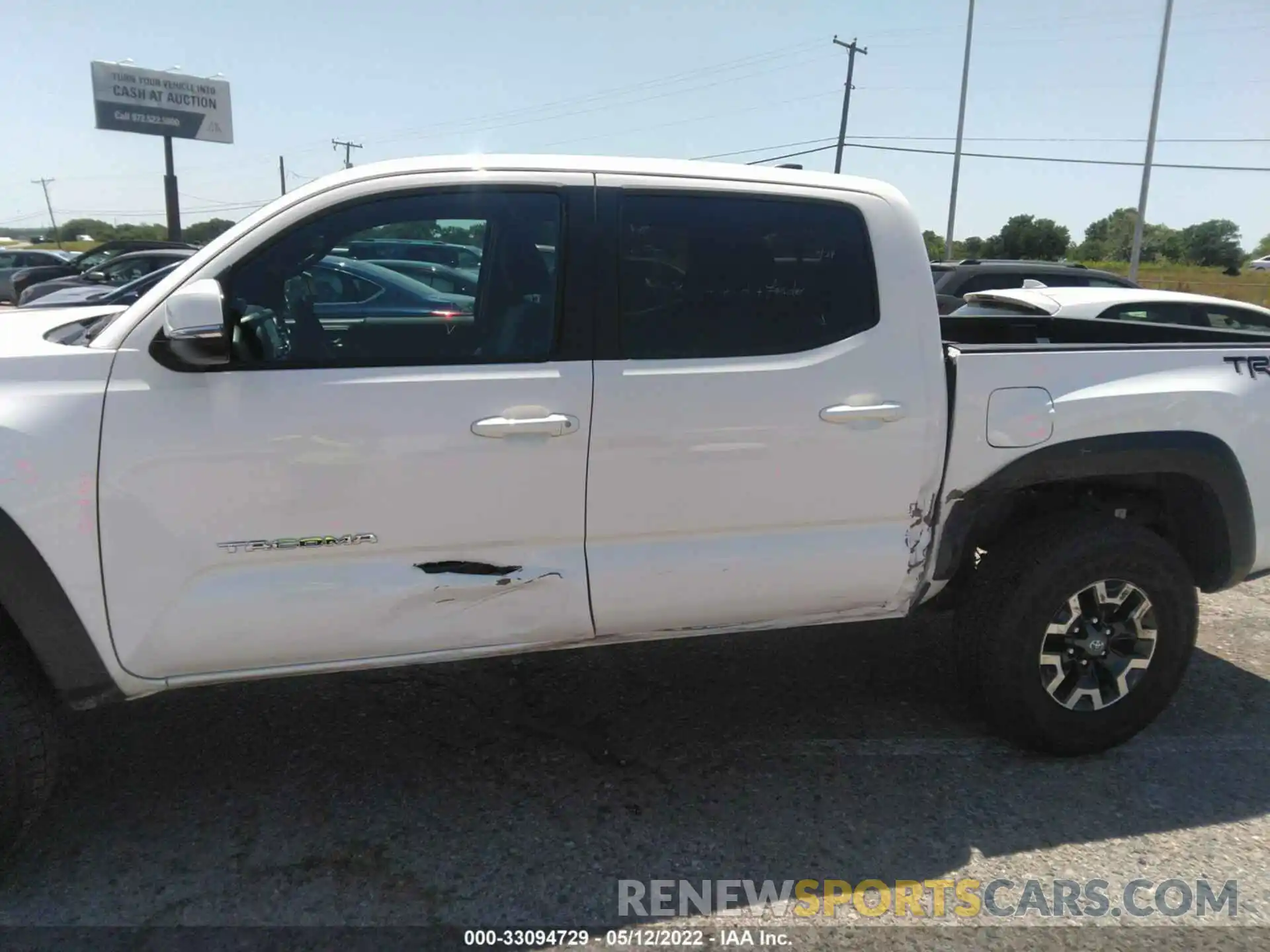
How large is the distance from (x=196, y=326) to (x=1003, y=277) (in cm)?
887

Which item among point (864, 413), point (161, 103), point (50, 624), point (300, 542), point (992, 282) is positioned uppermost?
point (161, 103)

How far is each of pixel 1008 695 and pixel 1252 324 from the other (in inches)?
247

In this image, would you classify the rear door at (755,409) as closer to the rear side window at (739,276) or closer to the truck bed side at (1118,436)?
the rear side window at (739,276)

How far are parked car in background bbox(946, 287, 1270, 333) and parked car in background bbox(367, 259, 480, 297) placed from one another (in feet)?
12.2

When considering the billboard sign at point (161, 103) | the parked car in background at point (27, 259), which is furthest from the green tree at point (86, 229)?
the parked car in background at point (27, 259)

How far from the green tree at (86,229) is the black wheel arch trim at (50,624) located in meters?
89.4

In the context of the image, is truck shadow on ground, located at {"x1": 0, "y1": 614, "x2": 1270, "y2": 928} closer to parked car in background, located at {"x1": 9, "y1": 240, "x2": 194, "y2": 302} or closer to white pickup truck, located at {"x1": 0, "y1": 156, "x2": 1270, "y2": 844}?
white pickup truck, located at {"x1": 0, "y1": 156, "x2": 1270, "y2": 844}

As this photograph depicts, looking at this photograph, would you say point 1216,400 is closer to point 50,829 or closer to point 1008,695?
point 1008,695

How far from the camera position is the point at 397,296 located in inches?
115

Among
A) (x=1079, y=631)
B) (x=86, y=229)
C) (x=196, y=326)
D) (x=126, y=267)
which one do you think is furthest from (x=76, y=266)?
(x=86, y=229)

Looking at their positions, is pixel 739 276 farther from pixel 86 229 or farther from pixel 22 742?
pixel 86 229

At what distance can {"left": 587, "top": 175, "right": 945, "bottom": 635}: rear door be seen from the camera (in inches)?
110

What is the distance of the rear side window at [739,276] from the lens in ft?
9.29

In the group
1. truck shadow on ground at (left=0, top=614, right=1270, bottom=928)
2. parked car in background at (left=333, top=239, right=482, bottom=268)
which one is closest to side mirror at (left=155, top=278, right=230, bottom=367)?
parked car in background at (left=333, top=239, right=482, bottom=268)
